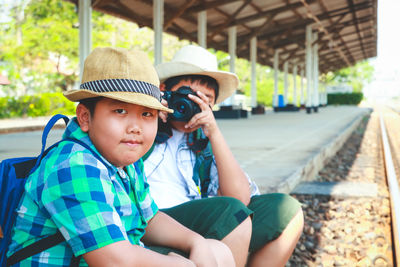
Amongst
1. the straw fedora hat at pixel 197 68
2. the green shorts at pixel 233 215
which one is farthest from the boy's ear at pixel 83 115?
the straw fedora hat at pixel 197 68

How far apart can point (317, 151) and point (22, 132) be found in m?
6.24

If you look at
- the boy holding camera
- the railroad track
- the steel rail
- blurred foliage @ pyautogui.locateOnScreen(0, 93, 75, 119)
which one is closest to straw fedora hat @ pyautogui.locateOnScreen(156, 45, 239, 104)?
the boy holding camera

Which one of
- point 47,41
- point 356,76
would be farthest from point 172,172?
point 356,76

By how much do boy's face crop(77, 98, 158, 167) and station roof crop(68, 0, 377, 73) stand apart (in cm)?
812

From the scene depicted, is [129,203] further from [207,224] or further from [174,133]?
[174,133]

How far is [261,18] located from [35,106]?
836 cm

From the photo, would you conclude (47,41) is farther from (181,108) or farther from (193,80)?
(181,108)

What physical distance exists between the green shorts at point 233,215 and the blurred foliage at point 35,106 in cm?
1164

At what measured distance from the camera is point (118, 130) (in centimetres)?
115

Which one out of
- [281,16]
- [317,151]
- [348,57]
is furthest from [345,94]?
[317,151]

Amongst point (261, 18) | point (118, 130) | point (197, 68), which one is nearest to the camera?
point (118, 130)

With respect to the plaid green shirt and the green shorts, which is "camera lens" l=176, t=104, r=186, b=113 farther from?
the plaid green shirt

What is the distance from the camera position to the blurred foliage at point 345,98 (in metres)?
42.6

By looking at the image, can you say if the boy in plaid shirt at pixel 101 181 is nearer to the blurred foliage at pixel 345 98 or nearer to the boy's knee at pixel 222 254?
the boy's knee at pixel 222 254
